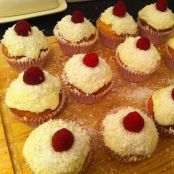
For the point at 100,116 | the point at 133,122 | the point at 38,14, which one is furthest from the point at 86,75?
the point at 38,14

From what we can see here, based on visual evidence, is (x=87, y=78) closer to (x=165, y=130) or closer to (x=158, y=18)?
(x=165, y=130)

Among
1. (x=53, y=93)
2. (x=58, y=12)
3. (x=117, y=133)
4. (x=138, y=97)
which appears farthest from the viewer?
(x=58, y=12)

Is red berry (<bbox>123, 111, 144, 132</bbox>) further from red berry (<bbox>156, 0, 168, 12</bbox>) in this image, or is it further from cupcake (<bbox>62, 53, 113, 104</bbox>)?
red berry (<bbox>156, 0, 168, 12</bbox>)

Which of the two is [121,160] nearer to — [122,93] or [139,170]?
[139,170]

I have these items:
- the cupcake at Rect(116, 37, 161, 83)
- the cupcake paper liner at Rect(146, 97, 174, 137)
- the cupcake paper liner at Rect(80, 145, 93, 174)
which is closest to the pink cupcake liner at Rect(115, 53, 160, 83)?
the cupcake at Rect(116, 37, 161, 83)

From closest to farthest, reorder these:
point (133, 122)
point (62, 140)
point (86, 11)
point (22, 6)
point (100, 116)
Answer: point (62, 140), point (133, 122), point (100, 116), point (22, 6), point (86, 11)

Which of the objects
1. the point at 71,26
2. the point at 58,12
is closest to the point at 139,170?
the point at 71,26
